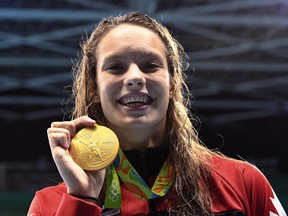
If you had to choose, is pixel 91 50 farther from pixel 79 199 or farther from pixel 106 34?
pixel 79 199

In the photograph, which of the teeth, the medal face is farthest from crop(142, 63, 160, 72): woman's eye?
the medal face

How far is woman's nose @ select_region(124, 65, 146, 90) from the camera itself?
1.72m

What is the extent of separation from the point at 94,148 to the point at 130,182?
0.65 feet

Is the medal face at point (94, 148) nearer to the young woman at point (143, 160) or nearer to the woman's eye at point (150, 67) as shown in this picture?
the young woman at point (143, 160)

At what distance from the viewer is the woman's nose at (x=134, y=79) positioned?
1.72 metres

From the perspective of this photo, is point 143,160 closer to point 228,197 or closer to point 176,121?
point 176,121

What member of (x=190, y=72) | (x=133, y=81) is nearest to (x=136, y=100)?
(x=133, y=81)

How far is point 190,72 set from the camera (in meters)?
11.4

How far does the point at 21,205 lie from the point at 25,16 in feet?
10.4

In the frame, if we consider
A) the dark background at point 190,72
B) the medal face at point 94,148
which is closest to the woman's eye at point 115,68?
the medal face at point 94,148

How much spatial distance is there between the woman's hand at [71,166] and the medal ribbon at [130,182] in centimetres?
5

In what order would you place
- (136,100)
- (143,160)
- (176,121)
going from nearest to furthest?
1. (136,100)
2. (143,160)
3. (176,121)

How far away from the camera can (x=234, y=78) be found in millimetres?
12594

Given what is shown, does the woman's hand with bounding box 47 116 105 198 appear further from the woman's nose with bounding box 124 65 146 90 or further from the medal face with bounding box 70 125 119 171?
the woman's nose with bounding box 124 65 146 90
